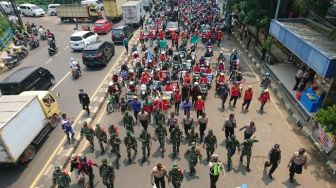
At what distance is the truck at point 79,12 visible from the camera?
39375 mm

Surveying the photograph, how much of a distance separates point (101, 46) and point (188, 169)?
14309 millimetres

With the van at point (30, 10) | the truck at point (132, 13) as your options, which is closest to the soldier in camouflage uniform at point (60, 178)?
the truck at point (132, 13)

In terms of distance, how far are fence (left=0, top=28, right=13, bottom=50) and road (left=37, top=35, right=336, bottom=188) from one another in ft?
62.3

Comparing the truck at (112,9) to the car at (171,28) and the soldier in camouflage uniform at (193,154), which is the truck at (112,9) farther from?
the soldier in camouflage uniform at (193,154)

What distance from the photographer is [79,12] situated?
3966 cm

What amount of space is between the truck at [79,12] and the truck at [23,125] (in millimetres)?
27413

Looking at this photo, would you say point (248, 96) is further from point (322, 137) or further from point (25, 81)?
point (25, 81)

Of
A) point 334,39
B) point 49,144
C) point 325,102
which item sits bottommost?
point 49,144

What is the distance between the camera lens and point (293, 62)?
69.8 ft

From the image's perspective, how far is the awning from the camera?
13430 millimetres

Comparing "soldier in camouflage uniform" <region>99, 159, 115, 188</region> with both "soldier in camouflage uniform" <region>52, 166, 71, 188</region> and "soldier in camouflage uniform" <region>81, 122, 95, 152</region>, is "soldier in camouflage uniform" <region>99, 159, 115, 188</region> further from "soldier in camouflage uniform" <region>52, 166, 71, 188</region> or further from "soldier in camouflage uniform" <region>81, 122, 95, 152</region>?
"soldier in camouflage uniform" <region>81, 122, 95, 152</region>

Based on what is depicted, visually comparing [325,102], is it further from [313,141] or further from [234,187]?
[234,187]

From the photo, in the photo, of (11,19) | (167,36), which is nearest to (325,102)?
(167,36)

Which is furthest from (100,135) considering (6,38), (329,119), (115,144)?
(6,38)
